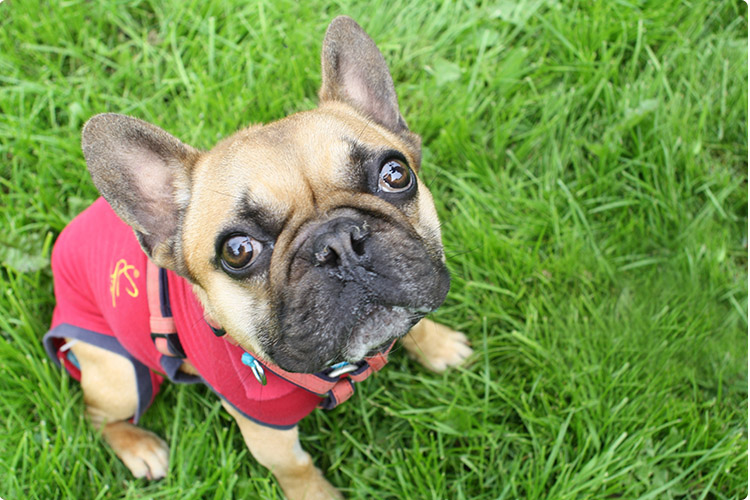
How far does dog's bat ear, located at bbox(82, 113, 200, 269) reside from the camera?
245 cm

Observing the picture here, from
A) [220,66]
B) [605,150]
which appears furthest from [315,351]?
[220,66]

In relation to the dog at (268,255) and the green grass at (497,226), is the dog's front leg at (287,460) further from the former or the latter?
the green grass at (497,226)

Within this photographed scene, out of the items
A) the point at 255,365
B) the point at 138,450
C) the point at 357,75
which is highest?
the point at 357,75

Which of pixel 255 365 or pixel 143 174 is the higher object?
pixel 143 174

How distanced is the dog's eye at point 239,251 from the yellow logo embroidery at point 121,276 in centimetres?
71

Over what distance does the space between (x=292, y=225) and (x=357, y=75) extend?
3.19ft

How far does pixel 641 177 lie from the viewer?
167 inches

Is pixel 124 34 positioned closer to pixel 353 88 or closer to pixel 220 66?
pixel 220 66

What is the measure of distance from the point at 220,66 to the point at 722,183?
379cm

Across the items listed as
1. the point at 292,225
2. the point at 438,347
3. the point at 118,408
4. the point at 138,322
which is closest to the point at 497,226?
the point at 438,347

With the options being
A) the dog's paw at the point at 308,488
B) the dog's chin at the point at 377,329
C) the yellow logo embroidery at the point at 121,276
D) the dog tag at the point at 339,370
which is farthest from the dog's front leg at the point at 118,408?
the dog's chin at the point at 377,329

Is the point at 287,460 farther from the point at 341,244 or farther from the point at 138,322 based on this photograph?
the point at 341,244

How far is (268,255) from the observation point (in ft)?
8.23

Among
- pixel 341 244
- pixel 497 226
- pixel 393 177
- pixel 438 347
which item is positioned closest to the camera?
pixel 341 244
